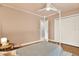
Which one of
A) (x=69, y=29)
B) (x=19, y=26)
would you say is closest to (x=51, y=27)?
(x=69, y=29)

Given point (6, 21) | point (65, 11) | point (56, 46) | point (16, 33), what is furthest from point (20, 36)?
point (65, 11)

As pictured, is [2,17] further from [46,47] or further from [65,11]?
[65,11]

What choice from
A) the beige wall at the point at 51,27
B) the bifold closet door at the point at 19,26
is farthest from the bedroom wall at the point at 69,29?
the bifold closet door at the point at 19,26

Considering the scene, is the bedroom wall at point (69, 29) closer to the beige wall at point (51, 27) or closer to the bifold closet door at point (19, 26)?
the beige wall at point (51, 27)

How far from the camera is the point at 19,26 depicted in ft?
3.54

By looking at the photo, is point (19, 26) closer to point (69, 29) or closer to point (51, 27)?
point (51, 27)

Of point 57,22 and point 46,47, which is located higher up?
point 57,22

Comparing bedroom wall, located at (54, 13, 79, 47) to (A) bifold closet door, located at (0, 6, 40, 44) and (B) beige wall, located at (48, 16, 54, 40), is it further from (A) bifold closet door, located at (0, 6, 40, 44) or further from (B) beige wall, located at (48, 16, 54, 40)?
(A) bifold closet door, located at (0, 6, 40, 44)

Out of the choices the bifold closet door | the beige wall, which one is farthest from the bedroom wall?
the bifold closet door

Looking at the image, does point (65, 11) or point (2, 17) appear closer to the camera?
point (2, 17)

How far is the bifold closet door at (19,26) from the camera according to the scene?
1041 mm

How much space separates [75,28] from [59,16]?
22cm

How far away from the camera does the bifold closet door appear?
1041 millimetres

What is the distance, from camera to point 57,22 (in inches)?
44.8
